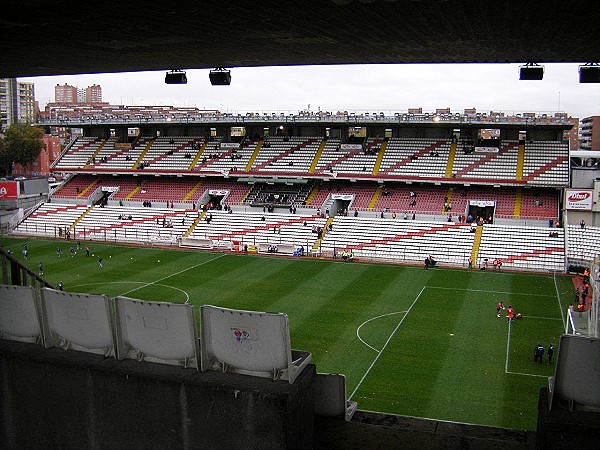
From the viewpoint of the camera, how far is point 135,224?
4631 centimetres

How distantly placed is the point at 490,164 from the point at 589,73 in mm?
34923

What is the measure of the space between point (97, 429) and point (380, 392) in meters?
12.8

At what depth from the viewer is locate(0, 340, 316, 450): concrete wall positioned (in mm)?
4488

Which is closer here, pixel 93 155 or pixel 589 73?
pixel 589 73

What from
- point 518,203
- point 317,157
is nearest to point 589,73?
point 518,203

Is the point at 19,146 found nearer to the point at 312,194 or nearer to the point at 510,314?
the point at 312,194

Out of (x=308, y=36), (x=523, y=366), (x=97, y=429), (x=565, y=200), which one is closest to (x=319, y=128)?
(x=565, y=200)

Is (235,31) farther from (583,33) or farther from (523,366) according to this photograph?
(523,366)

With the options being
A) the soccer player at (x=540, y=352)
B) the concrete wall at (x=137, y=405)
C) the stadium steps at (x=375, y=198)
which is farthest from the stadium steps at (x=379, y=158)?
the concrete wall at (x=137, y=405)

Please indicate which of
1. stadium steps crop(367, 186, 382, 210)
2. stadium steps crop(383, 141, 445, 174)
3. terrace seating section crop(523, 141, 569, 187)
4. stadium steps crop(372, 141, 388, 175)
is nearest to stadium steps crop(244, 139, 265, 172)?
stadium steps crop(372, 141, 388, 175)

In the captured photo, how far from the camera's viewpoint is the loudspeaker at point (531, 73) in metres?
11.4

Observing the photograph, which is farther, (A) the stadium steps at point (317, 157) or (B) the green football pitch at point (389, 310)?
(A) the stadium steps at point (317, 157)

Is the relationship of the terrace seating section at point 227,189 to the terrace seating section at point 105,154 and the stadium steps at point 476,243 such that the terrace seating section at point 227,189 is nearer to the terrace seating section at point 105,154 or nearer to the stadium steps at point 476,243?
the terrace seating section at point 105,154

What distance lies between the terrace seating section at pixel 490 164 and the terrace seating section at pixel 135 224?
66.9 ft
